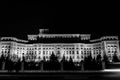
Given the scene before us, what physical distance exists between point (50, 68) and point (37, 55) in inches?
2141

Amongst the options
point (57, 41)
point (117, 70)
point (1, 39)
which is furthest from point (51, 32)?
point (117, 70)

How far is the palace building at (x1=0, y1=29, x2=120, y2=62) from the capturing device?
8706 cm

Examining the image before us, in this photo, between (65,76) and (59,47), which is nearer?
(65,76)

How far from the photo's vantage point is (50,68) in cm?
3762

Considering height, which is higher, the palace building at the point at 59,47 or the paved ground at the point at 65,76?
the palace building at the point at 59,47

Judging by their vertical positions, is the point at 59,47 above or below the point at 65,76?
above

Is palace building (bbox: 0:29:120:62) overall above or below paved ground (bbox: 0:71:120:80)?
above

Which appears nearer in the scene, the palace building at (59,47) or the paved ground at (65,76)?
the paved ground at (65,76)

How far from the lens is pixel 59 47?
93000mm

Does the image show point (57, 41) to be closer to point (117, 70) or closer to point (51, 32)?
point (51, 32)

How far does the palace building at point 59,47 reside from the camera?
3428 inches

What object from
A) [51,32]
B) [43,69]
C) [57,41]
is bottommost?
[43,69]

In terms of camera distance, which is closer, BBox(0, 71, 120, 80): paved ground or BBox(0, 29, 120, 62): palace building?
BBox(0, 71, 120, 80): paved ground

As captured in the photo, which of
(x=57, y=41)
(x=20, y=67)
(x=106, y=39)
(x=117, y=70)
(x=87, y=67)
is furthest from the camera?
(x=57, y=41)
